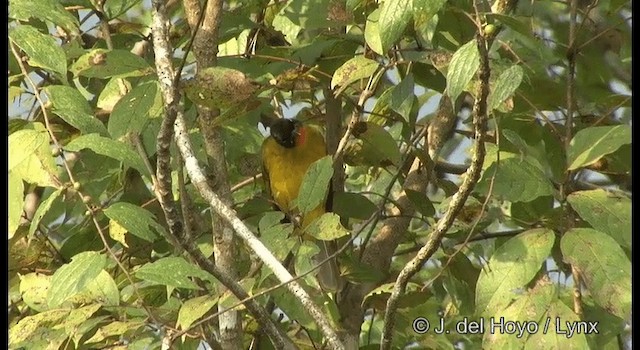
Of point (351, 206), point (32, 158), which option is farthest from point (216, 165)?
point (32, 158)

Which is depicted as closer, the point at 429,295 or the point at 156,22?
the point at 156,22

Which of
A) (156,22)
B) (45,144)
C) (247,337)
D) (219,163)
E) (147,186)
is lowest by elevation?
(247,337)

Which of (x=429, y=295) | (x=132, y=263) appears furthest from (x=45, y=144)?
(x=429, y=295)

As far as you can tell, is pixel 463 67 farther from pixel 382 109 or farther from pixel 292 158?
pixel 292 158

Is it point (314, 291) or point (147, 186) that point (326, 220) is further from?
point (147, 186)

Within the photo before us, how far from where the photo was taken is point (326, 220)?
194 cm

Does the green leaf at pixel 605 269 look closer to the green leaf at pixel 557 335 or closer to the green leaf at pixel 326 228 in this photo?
the green leaf at pixel 557 335

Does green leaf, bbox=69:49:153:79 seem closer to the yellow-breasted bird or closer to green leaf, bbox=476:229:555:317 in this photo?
green leaf, bbox=476:229:555:317

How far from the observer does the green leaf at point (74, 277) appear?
1.71 meters

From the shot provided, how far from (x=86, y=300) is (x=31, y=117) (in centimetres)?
50

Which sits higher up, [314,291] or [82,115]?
[82,115]

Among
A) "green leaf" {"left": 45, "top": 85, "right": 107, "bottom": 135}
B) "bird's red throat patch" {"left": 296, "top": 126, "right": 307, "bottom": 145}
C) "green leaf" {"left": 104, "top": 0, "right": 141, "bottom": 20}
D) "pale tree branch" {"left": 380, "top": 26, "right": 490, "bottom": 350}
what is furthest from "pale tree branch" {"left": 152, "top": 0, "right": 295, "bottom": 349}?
"bird's red throat patch" {"left": 296, "top": 126, "right": 307, "bottom": 145}

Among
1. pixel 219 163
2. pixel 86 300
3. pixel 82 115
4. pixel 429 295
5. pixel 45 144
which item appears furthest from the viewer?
pixel 429 295

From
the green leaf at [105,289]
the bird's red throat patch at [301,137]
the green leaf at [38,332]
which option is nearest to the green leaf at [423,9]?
the green leaf at [105,289]
